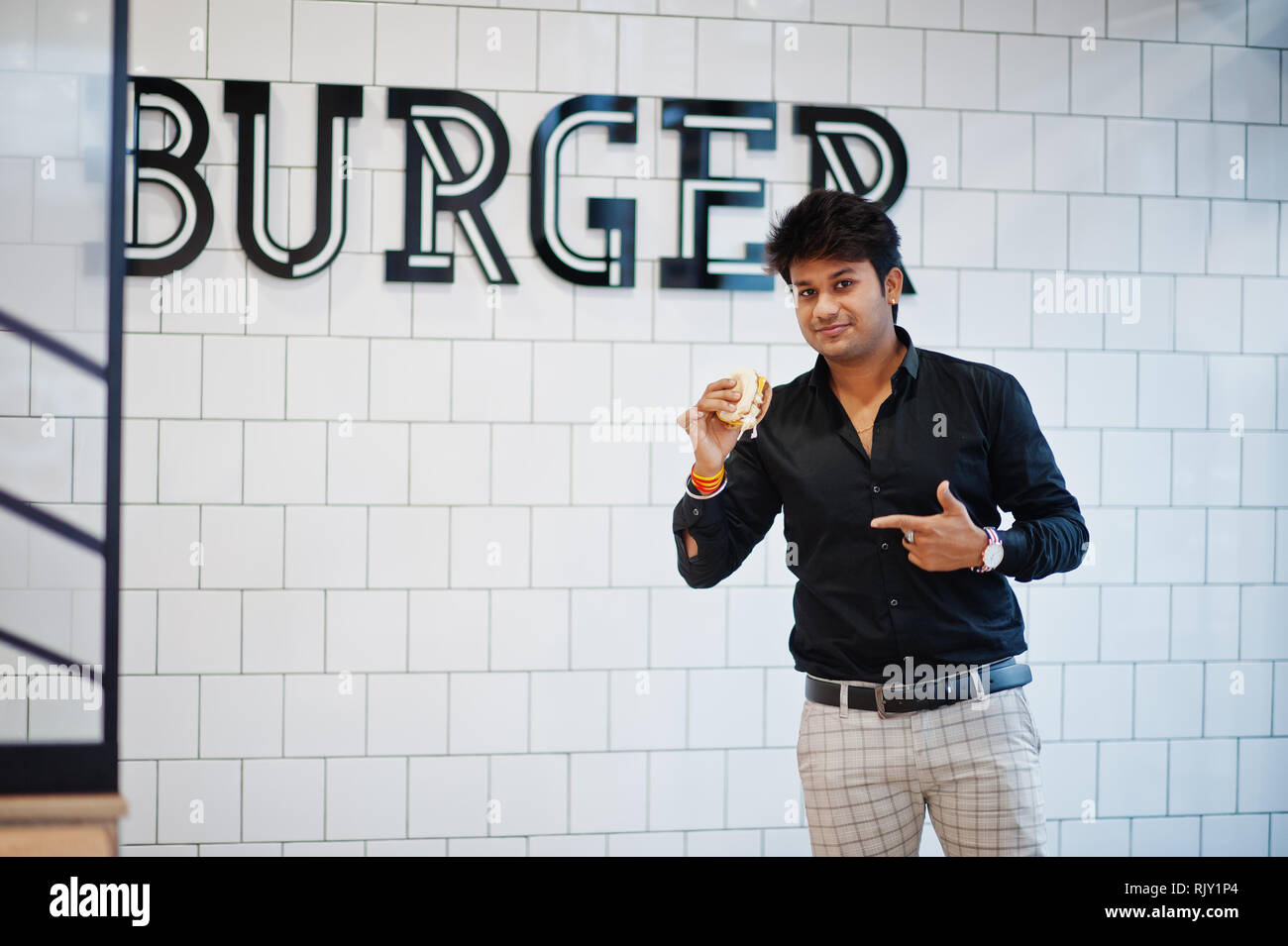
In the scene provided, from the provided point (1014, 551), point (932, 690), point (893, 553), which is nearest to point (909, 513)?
point (893, 553)

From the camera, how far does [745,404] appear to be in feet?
6.57

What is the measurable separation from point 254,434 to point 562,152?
43.7 inches

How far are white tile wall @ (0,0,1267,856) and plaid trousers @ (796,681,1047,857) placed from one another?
3.49ft

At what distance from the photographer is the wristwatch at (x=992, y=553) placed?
1.87 meters

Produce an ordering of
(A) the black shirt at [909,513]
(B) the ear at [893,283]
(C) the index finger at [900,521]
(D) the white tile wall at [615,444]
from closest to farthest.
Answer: (C) the index finger at [900,521]
(A) the black shirt at [909,513]
(B) the ear at [893,283]
(D) the white tile wall at [615,444]

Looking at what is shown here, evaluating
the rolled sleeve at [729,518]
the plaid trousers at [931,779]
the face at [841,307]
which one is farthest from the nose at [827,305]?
the plaid trousers at [931,779]

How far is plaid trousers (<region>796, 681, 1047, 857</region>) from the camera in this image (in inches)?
74.8

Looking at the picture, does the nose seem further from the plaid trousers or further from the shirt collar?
the plaid trousers

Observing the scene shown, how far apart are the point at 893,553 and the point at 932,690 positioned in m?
0.25

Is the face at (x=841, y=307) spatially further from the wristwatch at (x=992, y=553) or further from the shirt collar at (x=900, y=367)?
the wristwatch at (x=992, y=553)

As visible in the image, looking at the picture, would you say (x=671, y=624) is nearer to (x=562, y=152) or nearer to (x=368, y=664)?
(x=368, y=664)

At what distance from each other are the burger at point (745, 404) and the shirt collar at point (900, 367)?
119 millimetres

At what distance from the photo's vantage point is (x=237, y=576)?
9.45 ft
